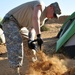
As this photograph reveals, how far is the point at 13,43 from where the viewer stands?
6152 mm

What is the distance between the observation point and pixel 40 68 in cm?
667

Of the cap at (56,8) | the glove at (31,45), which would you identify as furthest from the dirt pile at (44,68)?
the cap at (56,8)

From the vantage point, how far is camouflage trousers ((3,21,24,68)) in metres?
6.13

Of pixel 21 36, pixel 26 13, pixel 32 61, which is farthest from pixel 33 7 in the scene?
pixel 32 61

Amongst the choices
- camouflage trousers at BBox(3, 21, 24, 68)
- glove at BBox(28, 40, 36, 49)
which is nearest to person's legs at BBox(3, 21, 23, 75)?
camouflage trousers at BBox(3, 21, 24, 68)

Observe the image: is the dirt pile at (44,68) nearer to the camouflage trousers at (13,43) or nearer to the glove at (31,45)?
the glove at (31,45)

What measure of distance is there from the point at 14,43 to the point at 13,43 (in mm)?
22

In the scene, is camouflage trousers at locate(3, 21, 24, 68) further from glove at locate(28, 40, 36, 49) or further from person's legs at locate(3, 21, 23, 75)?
glove at locate(28, 40, 36, 49)

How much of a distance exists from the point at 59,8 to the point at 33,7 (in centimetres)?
52

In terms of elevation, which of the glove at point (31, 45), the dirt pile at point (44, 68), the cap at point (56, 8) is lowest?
the dirt pile at point (44, 68)

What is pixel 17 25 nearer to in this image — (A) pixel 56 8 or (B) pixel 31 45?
(B) pixel 31 45

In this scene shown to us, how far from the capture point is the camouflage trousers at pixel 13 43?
6133 millimetres

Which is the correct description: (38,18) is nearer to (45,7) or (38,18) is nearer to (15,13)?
(45,7)

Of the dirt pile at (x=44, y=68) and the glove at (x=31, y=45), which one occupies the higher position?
the glove at (x=31, y=45)
